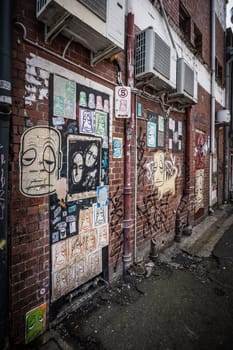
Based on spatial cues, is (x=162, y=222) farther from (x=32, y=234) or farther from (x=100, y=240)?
(x=32, y=234)

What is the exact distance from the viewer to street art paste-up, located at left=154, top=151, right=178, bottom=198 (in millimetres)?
4051

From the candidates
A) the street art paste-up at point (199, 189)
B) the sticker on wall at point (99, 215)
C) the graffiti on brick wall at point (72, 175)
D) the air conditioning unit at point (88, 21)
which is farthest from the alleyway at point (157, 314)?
the air conditioning unit at point (88, 21)

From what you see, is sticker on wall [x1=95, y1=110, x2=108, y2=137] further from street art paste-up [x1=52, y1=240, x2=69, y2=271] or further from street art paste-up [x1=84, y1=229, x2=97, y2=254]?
street art paste-up [x1=52, y1=240, x2=69, y2=271]

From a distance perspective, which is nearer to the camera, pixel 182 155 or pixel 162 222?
pixel 162 222

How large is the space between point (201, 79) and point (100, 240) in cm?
566

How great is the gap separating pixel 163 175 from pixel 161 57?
2.12 meters

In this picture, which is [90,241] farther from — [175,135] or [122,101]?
[175,135]

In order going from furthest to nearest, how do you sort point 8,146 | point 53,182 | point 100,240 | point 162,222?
1. point 162,222
2. point 100,240
3. point 53,182
4. point 8,146

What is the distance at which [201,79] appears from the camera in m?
6.19

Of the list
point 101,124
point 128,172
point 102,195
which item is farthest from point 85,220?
point 101,124

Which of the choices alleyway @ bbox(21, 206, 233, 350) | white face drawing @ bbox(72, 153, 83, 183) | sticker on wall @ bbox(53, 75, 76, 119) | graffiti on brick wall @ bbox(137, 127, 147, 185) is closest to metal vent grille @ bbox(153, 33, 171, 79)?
graffiti on brick wall @ bbox(137, 127, 147, 185)

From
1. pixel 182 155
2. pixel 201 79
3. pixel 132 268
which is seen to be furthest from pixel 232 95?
pixel 132 268

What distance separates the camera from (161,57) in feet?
10.8

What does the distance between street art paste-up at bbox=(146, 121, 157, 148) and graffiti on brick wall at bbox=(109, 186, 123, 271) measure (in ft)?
3.73
